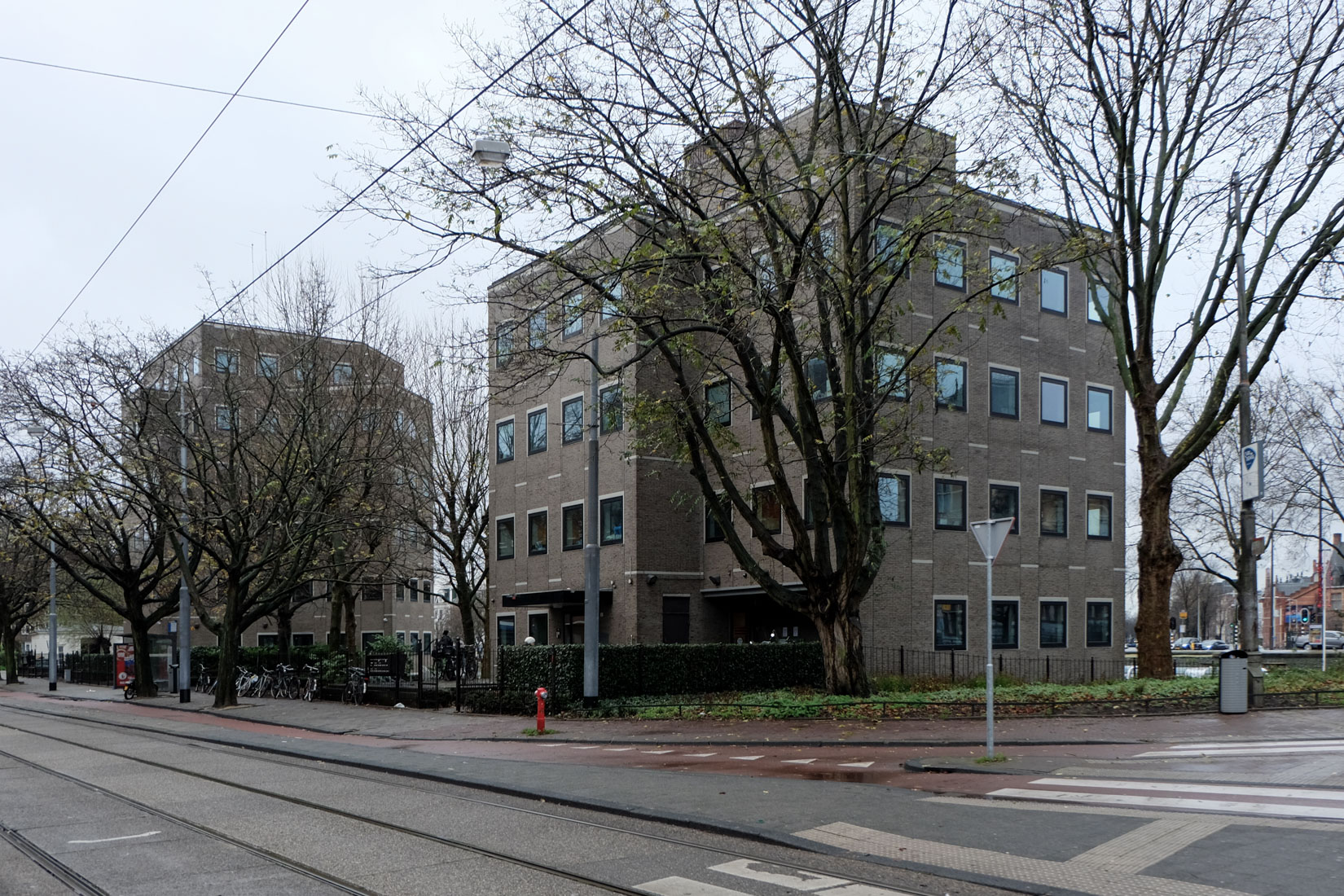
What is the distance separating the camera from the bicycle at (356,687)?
2952cm

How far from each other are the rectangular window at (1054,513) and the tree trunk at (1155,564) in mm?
9891

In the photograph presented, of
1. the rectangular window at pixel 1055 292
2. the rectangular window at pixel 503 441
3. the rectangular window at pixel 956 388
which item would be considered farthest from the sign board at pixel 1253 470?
the rectangular window at pixel 503 441

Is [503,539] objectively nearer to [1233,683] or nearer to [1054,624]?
[1054,624]

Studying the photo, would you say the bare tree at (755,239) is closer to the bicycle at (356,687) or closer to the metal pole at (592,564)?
the metal pole at (592,564)

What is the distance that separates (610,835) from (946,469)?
14468mm

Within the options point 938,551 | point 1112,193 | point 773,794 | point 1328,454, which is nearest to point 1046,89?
point 1112,193

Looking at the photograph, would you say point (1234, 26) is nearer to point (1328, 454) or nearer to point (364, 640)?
point (1328, 454)

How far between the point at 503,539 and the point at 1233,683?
25059mm

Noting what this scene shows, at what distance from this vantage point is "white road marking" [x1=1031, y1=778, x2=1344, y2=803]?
33.4 ft

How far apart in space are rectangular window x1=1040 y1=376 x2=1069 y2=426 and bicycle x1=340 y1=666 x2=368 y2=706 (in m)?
21.3

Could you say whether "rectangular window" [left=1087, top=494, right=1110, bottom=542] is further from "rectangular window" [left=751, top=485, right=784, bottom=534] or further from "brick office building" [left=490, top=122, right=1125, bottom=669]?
"rectangular window" [left=751, top=485, right=784, bottom=534]

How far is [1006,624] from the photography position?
33500mm

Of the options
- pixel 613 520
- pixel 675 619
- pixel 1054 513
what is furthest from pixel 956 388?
pixel 613 520

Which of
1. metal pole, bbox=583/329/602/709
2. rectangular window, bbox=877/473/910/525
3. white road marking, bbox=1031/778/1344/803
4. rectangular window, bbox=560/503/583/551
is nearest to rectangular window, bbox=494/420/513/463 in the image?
rectangular window, bbox=560/503/583/551
